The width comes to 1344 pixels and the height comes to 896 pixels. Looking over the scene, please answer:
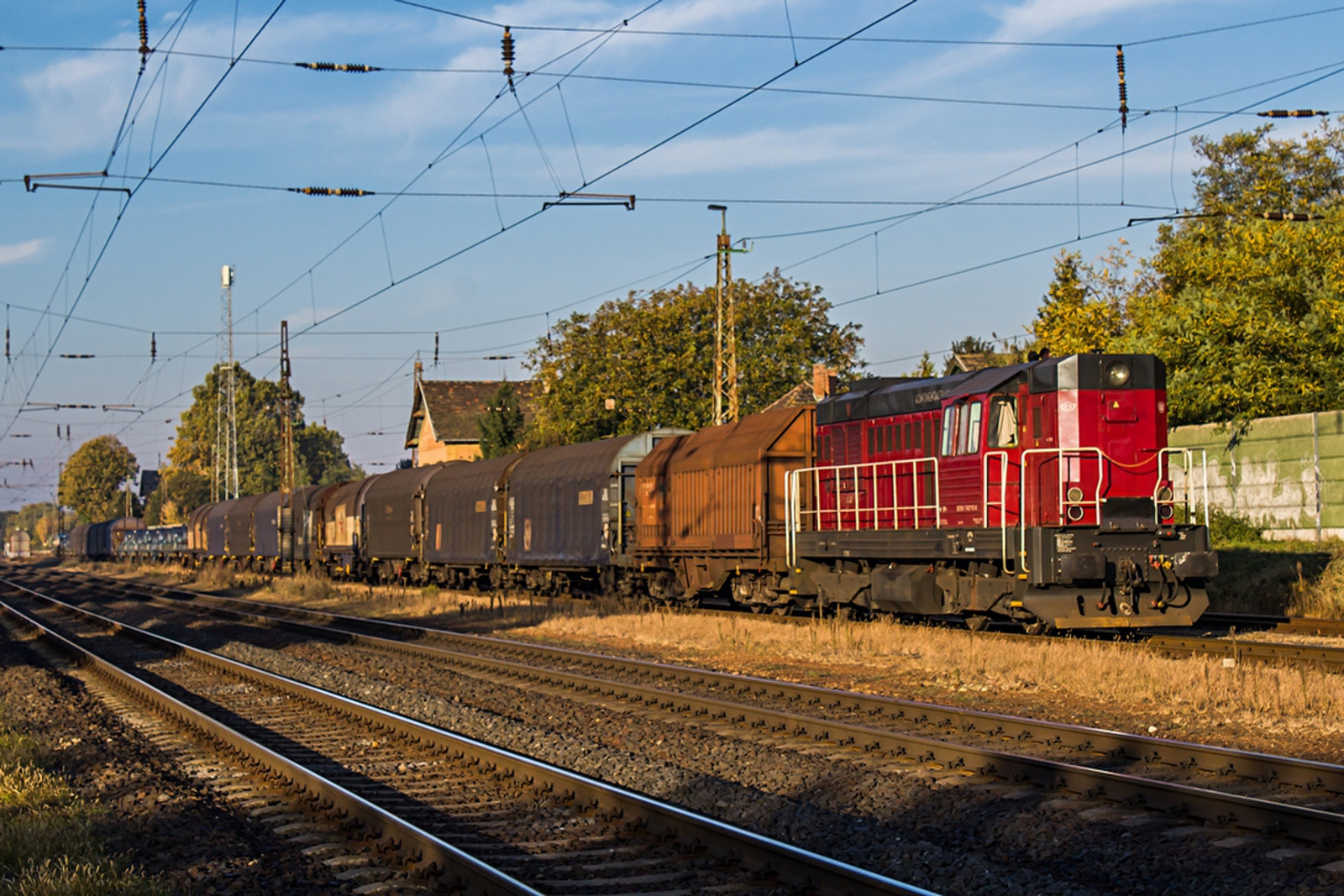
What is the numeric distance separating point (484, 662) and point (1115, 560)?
8.52 meters

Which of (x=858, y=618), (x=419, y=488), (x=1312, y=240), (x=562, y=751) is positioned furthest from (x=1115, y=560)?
(x=419, y=488)

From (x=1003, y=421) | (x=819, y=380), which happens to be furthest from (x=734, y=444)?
(x=819, y=380)

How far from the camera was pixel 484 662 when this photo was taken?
17.7 metres

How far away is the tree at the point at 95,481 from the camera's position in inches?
5979

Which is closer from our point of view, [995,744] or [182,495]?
[995,744]

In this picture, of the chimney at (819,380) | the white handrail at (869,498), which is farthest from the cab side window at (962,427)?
the chimney at (819,380)

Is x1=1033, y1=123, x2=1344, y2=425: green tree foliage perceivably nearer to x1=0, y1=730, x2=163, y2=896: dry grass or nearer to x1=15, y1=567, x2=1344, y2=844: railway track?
x1=15, y1=567, x2=1344, y2=844: railway track

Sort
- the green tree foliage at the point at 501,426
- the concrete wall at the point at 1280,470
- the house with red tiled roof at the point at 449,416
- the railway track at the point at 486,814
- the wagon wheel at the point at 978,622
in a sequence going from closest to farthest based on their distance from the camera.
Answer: the railway track at the point at 486,814
the wagon wheel at the point at 978,622
the concrete wall at the point at 1280,470
the green tree foliage at the point at 501,426
the house with red tiled roof at the point at 449,416

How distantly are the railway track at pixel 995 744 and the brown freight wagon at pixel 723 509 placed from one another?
5.32m

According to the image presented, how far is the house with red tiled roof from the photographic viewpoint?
3105 inches

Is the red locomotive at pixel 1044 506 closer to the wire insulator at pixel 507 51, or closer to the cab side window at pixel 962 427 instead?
the cab side window at pixel 962 427

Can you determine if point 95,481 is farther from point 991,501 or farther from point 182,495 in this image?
point 991,501

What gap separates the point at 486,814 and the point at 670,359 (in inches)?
1760

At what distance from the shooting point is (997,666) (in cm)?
1448
